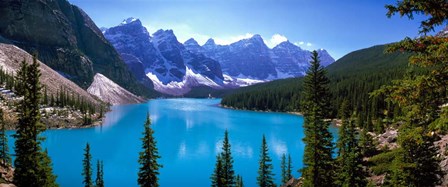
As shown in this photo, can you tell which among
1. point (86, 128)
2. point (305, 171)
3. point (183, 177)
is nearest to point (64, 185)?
point (183, 177)

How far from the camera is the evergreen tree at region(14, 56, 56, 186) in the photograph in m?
28.0

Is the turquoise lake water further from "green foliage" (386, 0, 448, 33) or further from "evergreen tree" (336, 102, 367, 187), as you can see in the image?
"green foliage" (386, 0, 448, 33)

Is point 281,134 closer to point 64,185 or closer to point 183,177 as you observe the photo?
point 183,177

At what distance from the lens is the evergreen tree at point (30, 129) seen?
2795 centimetres

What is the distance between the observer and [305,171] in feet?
82.4

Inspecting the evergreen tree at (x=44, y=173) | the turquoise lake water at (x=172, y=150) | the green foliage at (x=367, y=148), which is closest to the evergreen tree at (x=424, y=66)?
the evergreen tree at (x=44, y=173)

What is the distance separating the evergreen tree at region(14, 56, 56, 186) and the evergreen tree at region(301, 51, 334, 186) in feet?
74.1

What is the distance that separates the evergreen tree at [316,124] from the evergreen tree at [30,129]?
22582 millimetres

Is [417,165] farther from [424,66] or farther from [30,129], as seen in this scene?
[30,129]

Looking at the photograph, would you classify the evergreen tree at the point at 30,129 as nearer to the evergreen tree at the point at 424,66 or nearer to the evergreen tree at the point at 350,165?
the evergreen tree at the point at 350,165

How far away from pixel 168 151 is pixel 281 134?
144 feet

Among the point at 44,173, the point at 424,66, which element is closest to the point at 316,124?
the point at 424,66

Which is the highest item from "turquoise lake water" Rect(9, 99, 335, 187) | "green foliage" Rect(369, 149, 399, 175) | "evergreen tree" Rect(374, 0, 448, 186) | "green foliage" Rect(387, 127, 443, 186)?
"evergreen tree" Rect(374, 0, 448, 186)

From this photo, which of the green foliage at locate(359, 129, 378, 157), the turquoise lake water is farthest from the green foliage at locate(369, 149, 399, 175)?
the turquoise lake water
